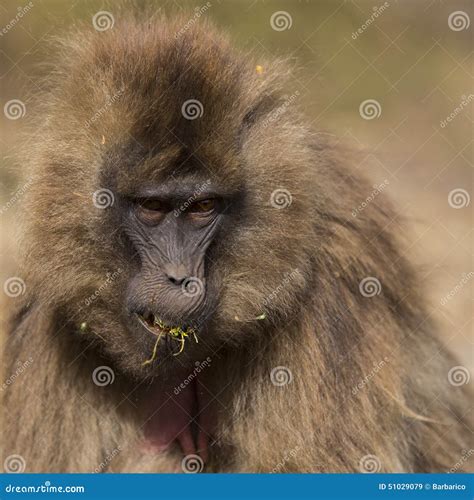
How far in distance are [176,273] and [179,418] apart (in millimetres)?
1391

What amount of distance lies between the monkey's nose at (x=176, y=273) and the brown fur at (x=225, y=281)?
38cm

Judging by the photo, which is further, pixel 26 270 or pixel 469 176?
pixel 469 176

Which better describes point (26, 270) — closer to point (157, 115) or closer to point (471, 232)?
point (157, 115)

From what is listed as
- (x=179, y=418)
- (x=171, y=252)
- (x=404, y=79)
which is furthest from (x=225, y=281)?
(x=404, y=79)

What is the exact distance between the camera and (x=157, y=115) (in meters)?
5.45

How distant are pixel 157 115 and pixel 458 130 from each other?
8407 mm

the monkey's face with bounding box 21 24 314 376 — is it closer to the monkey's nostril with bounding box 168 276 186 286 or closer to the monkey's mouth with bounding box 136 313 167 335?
the monkey's mouth with bounding box 136 313 167 335

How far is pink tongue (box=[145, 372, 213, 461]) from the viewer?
20.3 feet

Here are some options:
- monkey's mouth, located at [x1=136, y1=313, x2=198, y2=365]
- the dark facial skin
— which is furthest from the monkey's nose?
monkey's mouth, located at [x1=136, y1=313, x2=198, y2=365]

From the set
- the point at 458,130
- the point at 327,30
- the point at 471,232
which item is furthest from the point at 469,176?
the point at 327,30

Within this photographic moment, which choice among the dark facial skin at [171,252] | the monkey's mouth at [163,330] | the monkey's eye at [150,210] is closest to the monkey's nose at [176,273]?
the dark facial skin at [171,252]

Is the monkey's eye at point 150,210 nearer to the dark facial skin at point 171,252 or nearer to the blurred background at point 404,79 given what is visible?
the dark facial skin at point 171,252

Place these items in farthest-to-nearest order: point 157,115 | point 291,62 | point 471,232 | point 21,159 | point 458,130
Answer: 1. point 458,130
2. point 471,232
3. point 291,62
4. point 21,159
5. point 157,115

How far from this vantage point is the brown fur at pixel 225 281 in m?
5.55
